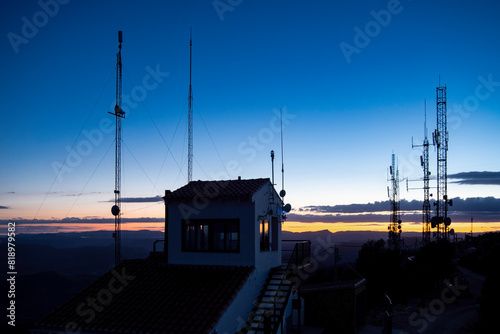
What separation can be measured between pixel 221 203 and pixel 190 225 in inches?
78.4

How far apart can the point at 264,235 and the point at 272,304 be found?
3.56 meters

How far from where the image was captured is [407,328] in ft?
83.7

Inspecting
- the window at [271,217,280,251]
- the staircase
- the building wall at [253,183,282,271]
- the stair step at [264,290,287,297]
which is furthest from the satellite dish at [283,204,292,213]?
the stair step at [264,290,287,297]

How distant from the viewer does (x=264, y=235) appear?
21500mm

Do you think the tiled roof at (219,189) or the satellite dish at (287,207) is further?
the satellite dish at (287,207)

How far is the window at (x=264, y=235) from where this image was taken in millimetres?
21094

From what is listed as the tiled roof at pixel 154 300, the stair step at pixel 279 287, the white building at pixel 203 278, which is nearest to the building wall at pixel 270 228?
the white building at pixel 203 278

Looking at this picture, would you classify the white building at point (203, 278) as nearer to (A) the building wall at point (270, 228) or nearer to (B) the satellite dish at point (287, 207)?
(A) the building wall at point (270, 228)

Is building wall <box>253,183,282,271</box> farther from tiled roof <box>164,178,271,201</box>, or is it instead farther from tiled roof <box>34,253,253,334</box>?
tiled roof <box>34,253,253,334</box>

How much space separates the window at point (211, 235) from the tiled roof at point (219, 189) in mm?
1294

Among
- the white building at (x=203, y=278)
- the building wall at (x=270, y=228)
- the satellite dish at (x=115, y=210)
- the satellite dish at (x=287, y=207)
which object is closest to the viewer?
the white building at (x=203, y=278)

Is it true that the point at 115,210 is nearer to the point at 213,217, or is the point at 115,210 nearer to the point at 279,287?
the point at 213,217

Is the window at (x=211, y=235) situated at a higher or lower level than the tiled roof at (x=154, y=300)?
higher

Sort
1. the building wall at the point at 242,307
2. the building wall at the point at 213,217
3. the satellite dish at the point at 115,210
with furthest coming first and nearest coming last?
the satellite dish at the point at 115,210, the building wall at the point at 213,217, the building wall at the point at 242,307
